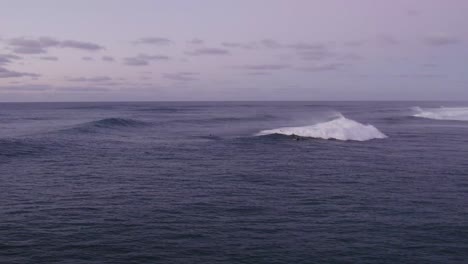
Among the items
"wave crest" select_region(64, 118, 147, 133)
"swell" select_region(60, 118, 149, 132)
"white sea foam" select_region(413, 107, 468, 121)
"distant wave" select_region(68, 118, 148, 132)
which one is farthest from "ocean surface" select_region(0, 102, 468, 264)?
"white sea foam" select_region(413, 107, 468, 121)

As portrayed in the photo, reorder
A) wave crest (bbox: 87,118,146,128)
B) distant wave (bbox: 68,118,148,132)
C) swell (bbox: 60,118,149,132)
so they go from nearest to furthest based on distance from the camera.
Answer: swell (bbox: 60,118,149,132) < distant wave (bbox: 68,118,148,132) < wave crest (bbox: 87,118,146,128)

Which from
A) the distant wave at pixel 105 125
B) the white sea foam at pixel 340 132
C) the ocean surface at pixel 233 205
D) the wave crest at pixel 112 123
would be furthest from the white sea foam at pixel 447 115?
the distant wave at pixel 105 125

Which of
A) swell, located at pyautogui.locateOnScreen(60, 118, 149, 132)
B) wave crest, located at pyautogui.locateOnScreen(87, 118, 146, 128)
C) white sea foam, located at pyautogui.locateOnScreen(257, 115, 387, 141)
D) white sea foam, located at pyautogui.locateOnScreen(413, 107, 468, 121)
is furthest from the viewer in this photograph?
white sea foam, located at pyautogui.locateOnScreen(413, 107, 468, 121)

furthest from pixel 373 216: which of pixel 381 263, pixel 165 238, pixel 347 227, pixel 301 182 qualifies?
pixel 165 238

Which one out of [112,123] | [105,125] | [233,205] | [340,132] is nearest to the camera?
[233,205]

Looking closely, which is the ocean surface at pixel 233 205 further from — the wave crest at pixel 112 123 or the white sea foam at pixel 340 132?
the wave crest at pixel 112 123

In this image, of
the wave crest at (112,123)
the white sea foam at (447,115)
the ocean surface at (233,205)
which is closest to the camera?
the ocean surface at (233,205)

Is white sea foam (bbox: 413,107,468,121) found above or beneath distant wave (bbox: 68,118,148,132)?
above

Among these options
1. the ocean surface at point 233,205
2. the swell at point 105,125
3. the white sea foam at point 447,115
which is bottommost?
the ocean surface at point 233,205

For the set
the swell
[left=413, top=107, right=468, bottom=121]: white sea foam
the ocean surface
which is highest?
[left=413, top=107, right=468, bottom=121]: white sea foam

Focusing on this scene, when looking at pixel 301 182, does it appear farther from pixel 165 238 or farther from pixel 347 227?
pixel 165 238

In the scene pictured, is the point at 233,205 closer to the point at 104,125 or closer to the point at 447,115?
the point at 104,125

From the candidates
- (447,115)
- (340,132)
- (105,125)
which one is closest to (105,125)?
(105,125)

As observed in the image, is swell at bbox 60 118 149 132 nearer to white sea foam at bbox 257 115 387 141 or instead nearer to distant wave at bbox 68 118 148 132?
distant wave at bbox 68 118 148 132
